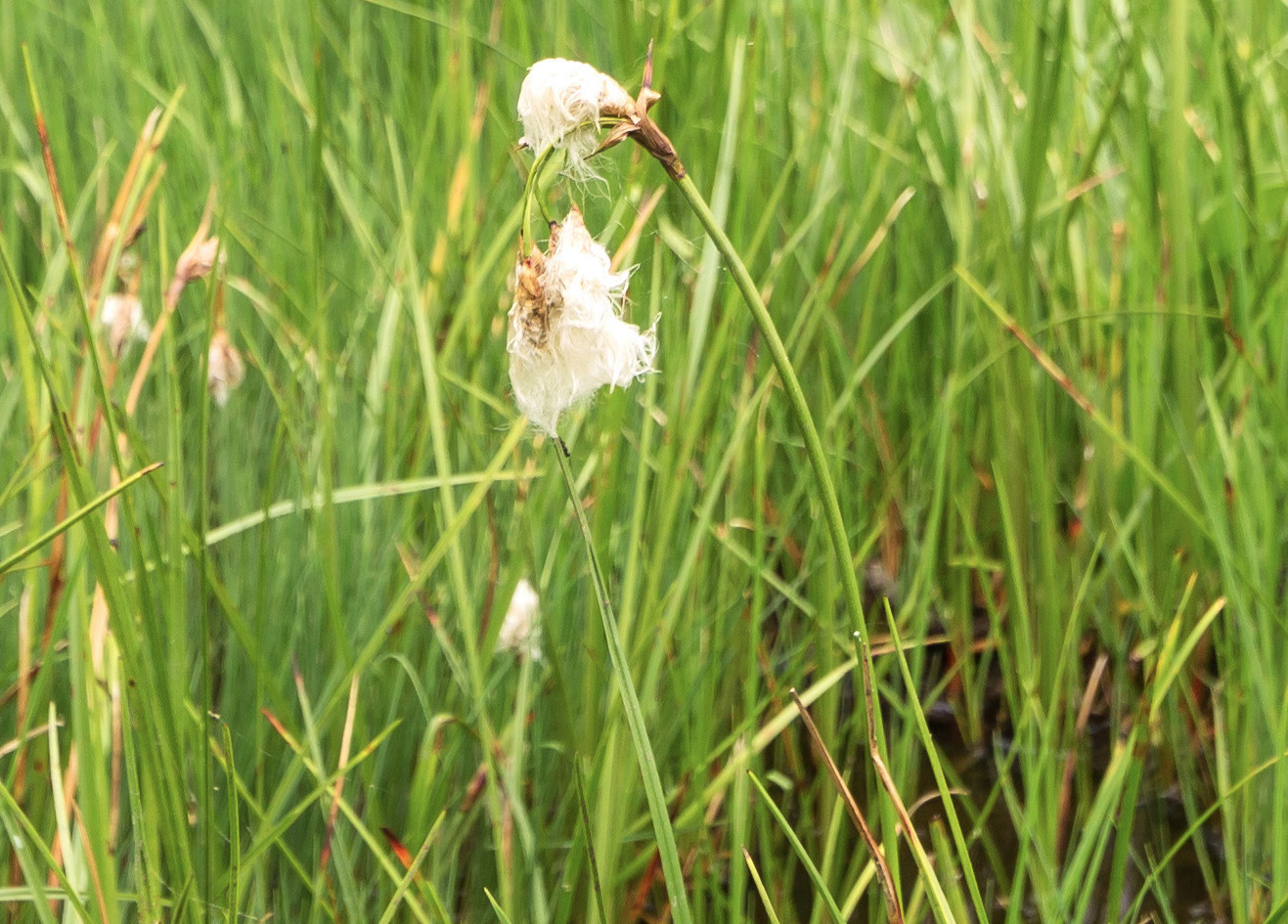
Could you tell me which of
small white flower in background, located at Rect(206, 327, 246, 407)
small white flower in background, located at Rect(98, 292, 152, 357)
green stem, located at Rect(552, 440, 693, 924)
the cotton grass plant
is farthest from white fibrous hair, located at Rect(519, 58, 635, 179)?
small white flower in background, located at Rect(206, 327, 246, 407)

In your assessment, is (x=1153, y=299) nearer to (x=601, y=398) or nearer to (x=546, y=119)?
(x=601, y=398)

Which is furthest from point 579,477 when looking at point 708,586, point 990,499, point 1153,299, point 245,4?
point 245,4

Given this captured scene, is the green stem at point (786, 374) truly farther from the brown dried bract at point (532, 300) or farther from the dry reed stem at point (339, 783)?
the dry reed stem at point (339, 783)

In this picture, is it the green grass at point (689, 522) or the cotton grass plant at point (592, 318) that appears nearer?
the cotton grass plant at point (592, 318)

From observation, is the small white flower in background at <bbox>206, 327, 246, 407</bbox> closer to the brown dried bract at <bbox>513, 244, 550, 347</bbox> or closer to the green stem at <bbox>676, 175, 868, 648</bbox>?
the brown dried bract at <bbox>513, 244, 550, 347</bbox>

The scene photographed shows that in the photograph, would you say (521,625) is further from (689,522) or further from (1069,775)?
(1069,775)

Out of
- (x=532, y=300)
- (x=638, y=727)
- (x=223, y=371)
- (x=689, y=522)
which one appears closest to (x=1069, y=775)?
(x=689, y=522)

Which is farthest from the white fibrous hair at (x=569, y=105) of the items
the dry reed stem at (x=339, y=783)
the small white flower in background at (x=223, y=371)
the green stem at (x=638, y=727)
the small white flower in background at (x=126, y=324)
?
the small white flower in background at (x=223, y=371)
